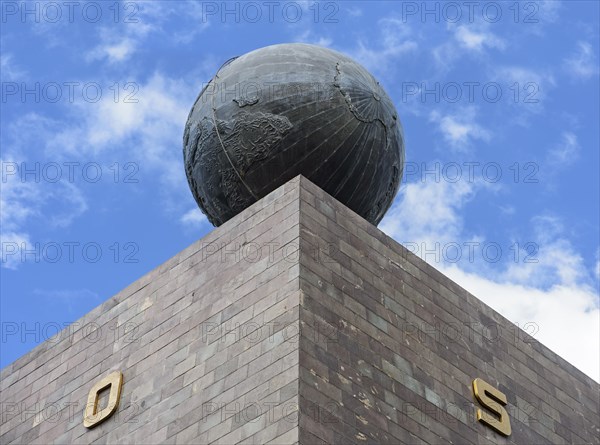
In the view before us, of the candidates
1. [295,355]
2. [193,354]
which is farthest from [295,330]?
[193,354]

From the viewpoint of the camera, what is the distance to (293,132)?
19.8m

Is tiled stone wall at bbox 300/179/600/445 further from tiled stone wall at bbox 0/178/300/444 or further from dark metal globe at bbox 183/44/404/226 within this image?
dark metal globe at bbox 183/44/404/226

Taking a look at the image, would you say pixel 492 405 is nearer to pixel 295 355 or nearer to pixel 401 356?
pixel 401 356

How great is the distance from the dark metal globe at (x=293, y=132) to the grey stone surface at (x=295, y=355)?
1.14 metres

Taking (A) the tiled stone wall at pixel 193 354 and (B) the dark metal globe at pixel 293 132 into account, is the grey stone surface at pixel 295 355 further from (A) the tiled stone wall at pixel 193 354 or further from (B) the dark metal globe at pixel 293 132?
(B) the dark metal globe at pixel 293 132

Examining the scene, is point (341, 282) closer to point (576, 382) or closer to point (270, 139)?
point (270, 139)

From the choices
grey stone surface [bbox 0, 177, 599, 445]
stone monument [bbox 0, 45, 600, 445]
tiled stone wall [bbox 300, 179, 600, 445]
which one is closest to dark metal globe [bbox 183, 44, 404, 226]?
stone monument [bbox 0, 45, 600, 445]

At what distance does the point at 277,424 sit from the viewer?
15.8m

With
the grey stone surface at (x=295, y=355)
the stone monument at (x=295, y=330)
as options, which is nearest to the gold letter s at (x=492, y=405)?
the stone monument at (x=295, y=330)

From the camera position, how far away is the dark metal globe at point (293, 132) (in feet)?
65.2

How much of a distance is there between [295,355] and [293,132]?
4.60m

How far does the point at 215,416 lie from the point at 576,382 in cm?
705

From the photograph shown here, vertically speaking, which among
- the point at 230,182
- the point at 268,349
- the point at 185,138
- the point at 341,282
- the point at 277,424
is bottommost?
the point at 277,424

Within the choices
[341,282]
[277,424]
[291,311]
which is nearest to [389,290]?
[341,282]
